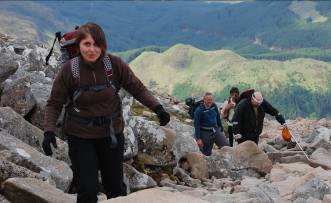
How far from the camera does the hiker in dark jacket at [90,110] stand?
329 inches

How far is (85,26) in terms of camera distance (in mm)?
8430

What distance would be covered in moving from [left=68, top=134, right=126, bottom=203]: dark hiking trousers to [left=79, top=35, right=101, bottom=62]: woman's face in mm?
1255

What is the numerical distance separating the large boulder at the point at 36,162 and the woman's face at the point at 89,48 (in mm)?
3797

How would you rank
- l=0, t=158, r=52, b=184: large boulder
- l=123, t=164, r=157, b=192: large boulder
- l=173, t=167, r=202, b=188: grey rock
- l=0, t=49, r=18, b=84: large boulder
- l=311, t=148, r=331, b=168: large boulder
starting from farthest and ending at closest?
l=311, t=148, r=331, b=168: large boulder
l=0, t=49, r=18, b=84: large boulder
l=173, t=167, r=202, b=188: grey rock
l=123, t=164, r=157, b=192: large boulder
l=0, t=158, r=52, b=184: large boulder

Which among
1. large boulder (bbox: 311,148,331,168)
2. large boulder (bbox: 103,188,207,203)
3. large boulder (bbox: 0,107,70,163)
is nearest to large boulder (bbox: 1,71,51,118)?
large boulder (bbox: 0,107,70,163)

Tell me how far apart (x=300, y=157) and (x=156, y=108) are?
1359cm

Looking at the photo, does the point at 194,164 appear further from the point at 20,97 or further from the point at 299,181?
the point at 20,97

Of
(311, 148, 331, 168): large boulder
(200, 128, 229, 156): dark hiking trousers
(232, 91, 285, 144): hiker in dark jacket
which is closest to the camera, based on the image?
(232, 91, 285, 144): hiker in dark jacket

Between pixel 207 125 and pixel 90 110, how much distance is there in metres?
13.8

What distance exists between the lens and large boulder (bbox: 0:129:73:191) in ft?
37.3

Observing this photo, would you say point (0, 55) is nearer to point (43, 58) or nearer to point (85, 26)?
point (43, 58)

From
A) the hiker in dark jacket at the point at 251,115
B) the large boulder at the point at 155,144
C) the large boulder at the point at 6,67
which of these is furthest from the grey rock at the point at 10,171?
the hiker in dark jacket at the point at 251,115

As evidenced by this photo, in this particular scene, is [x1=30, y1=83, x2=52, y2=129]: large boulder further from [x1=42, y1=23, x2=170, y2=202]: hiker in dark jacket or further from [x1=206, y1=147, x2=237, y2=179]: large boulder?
[x1=42, y1=23, x2=170, y2=202]: hiker in dark jacket

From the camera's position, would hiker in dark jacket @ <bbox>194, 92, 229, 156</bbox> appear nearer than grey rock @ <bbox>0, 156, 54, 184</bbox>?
No
